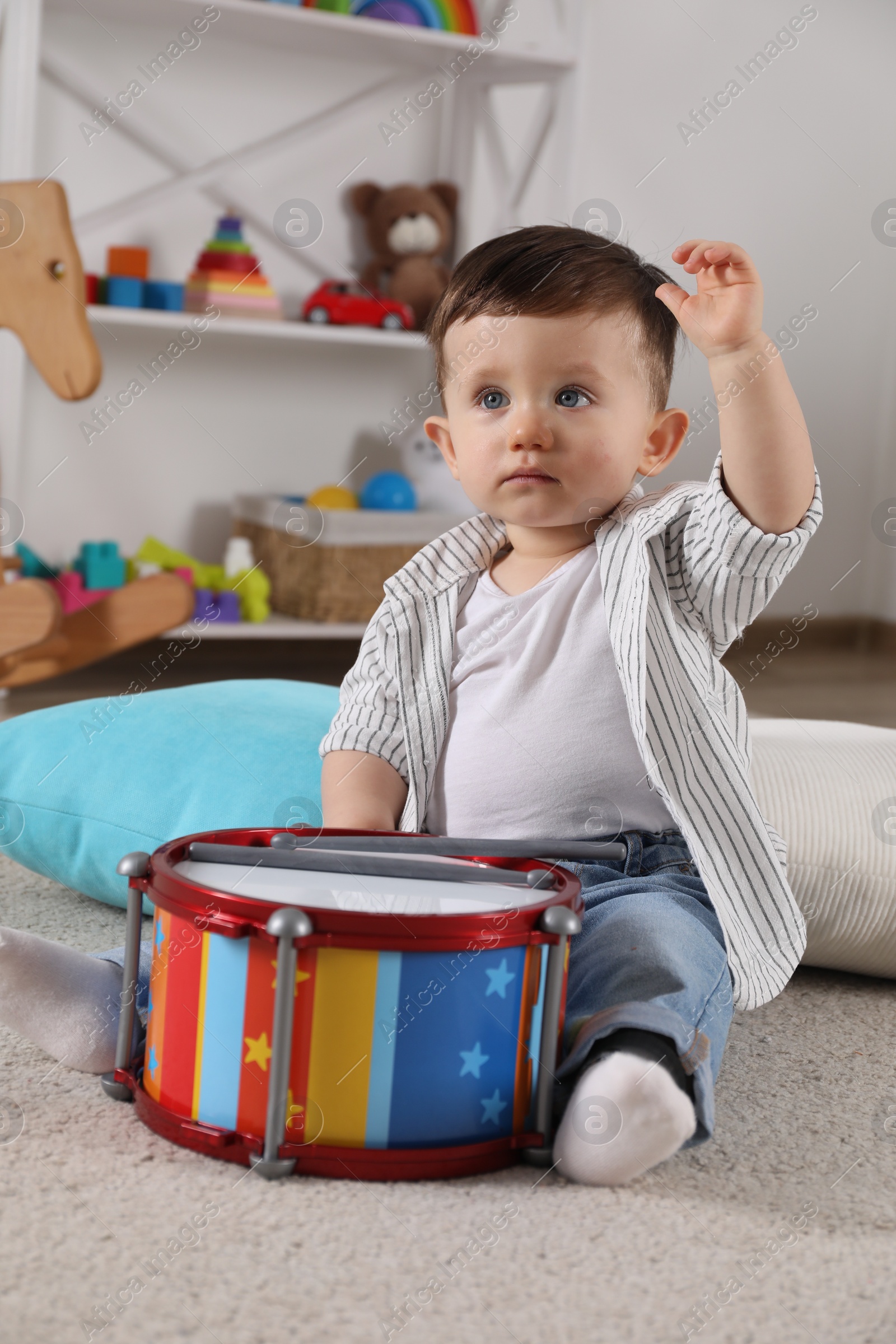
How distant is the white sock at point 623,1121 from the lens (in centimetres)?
59

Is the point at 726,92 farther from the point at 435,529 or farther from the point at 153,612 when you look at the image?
the point at 153,612

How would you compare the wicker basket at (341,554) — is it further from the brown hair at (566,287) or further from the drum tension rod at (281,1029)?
the drum tension rod at (281,1029)

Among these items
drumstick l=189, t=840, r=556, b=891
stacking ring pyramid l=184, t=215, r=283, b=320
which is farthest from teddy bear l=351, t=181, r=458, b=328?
drumstick l=189, t=840, r=556, b=891

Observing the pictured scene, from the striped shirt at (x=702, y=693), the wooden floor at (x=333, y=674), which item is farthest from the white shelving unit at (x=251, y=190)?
the striped shirt at (x=702, y=693)

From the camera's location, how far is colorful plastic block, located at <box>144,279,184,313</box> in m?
1.96

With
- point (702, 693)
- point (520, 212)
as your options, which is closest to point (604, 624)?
point (702, 693)

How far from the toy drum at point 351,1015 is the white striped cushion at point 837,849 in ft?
1.09

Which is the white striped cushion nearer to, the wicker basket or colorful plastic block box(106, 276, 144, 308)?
the wicker basket

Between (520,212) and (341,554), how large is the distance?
2.36ft

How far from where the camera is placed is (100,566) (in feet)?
6.28

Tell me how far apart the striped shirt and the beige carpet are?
0.39ft

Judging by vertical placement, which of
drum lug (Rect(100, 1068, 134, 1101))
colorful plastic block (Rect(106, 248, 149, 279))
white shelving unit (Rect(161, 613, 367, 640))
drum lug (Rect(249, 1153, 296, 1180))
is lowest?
drum lug (Rect(100, 1068, 134, 1101))

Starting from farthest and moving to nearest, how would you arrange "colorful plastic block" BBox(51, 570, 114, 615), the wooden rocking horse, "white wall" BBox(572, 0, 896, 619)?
"white wall" BBox(572, 0, 896, 619), "colorful plastic block" BBox(51, 570, 114, 615), the wooden rocking horse

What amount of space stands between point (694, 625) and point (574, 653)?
76 millimetres
